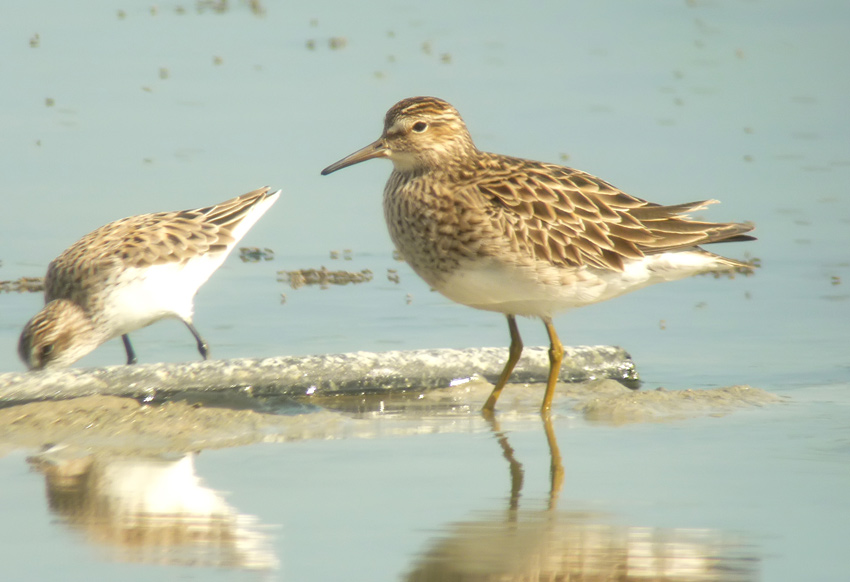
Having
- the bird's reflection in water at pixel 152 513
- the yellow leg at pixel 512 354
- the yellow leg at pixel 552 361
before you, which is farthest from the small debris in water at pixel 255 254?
the bird's reflection in water at pixel 152 513

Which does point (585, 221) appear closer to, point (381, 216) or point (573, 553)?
point (573, 553)

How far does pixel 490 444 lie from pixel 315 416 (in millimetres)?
1066

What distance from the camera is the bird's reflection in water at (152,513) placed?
15.8 feet

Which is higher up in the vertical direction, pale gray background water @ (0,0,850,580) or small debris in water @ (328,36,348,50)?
small debris in water @ (328,36,348,50)

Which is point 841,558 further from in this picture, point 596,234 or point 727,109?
point 727,109

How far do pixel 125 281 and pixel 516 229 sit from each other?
3.11 meters

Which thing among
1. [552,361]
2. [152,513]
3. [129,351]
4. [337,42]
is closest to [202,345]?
[129,351]

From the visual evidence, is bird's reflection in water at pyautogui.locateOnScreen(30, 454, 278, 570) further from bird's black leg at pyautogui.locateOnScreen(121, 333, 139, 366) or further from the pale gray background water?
bird's black leg at pyautogui.locateOnScreen(121, 333, 139, 366)

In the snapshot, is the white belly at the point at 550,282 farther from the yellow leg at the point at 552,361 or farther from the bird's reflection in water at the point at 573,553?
the bird's reflection in water at the point at 573,553

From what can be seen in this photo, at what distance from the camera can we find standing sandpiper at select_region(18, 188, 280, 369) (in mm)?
8234

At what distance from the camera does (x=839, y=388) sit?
7.31 m

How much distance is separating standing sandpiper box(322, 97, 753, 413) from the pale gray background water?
0.74 m

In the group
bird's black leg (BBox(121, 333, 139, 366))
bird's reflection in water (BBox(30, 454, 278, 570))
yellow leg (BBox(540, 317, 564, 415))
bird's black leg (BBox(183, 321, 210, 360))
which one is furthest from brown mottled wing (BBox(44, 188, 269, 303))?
yellow leg (BBox(540, 317, 564, 415))

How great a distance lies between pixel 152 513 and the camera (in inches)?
209
